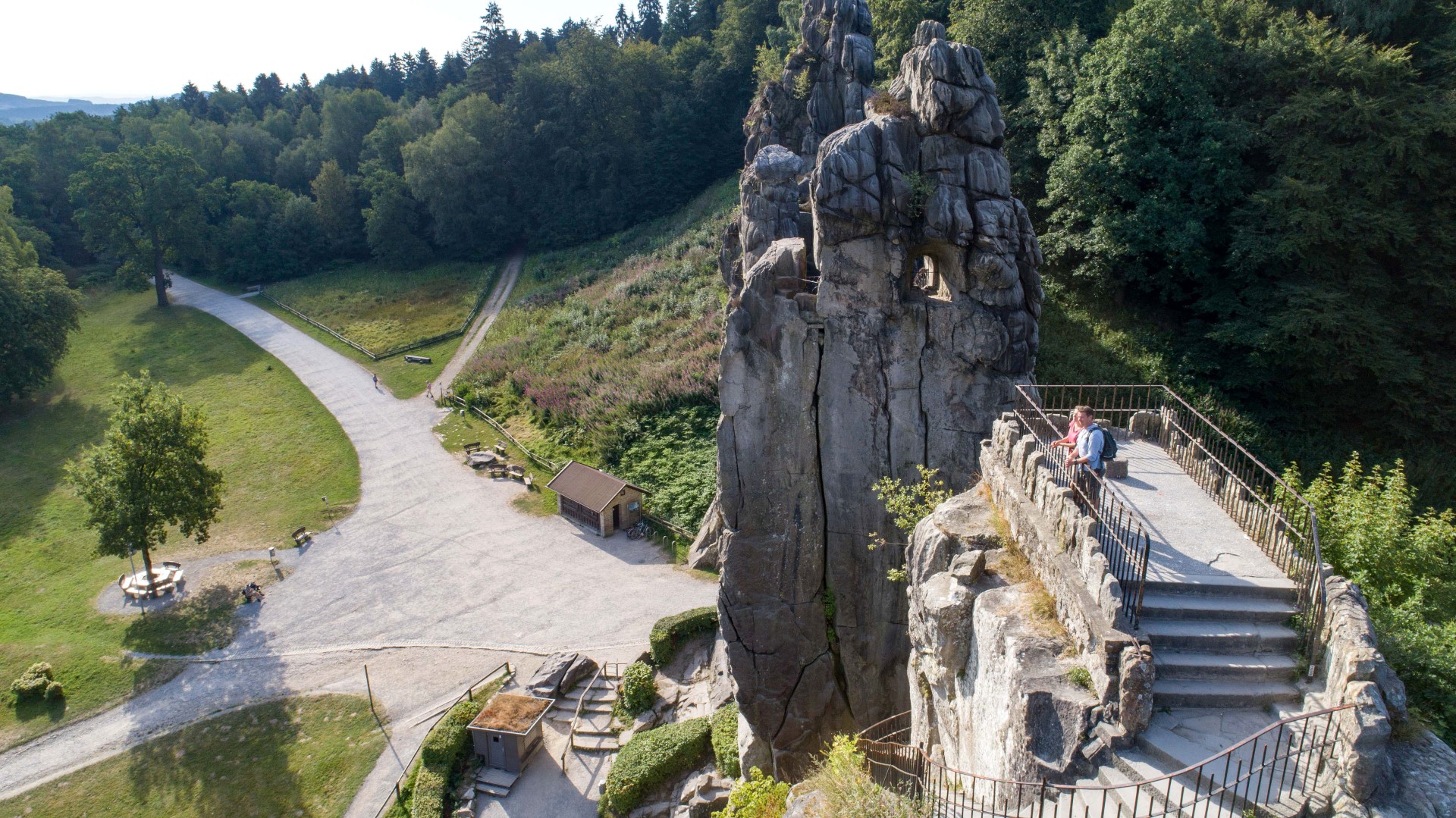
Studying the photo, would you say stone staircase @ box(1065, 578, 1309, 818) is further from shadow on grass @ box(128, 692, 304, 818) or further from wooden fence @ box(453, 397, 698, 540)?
wooden fence @ box(453, 397, 698, 540)

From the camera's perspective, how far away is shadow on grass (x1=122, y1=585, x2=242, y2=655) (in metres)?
29.0

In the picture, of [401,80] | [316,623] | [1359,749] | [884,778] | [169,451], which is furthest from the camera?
[401,80]

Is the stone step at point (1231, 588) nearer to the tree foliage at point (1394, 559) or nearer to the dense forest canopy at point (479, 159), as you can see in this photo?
the tree foliage at point (1394, 559)

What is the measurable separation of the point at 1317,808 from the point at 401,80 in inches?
4725

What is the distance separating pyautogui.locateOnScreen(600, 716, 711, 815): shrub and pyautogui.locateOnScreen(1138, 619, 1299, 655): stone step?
15.2 meters

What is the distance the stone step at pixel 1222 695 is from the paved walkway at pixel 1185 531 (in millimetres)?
1376

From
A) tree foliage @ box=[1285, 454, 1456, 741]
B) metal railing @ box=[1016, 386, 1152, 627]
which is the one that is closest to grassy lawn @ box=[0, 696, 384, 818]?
metal railing @ box=[1016, 386, 1152, 627]

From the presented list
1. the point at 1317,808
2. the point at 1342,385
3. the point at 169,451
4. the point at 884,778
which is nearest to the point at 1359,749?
the point at 1317,808

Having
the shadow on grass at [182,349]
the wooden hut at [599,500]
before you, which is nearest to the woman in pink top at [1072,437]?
the wooden hut at [599,500]

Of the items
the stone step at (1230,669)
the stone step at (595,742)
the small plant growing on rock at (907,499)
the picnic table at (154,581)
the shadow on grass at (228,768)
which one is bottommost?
the shadow on grass at (228,768)

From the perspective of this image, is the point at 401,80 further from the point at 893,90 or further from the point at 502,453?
the point at 893,90

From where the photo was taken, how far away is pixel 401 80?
353ft

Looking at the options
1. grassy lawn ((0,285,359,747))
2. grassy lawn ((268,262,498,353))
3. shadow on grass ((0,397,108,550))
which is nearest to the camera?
grassy lawn ((0,285,359,747))

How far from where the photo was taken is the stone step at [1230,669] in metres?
9.48
